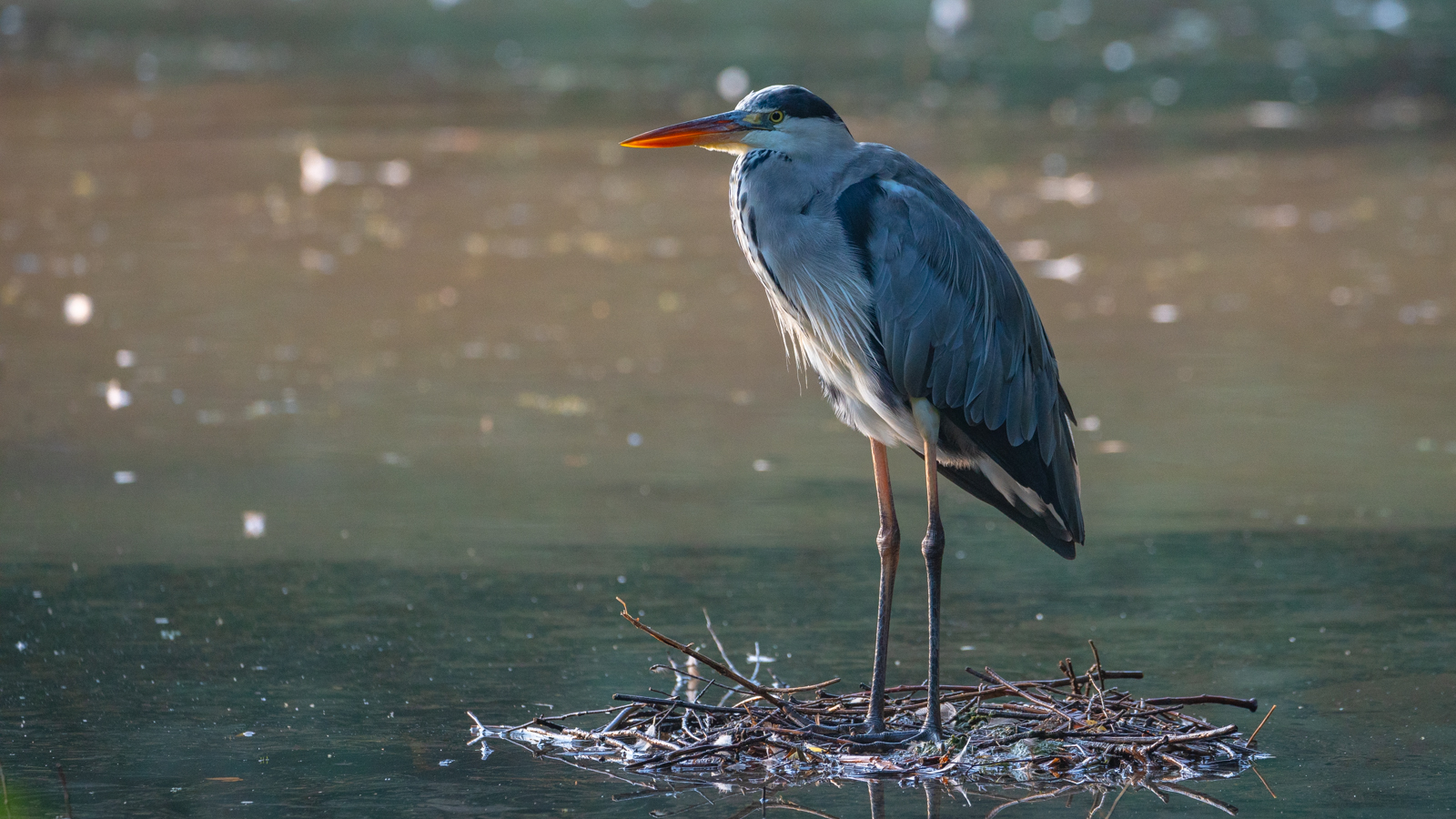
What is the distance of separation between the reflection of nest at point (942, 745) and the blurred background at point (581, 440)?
0.17m

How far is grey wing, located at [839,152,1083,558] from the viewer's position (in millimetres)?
4895

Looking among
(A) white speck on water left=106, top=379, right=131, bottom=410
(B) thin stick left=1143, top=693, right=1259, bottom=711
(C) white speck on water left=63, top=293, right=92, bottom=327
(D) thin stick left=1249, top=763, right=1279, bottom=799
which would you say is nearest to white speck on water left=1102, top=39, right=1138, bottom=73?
(C) white speck on water left=63, top=293, right=92, bottom=327

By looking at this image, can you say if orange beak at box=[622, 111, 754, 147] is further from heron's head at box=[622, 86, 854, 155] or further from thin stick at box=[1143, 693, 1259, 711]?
thin stick at box=[1143, 693, 1259, 711]

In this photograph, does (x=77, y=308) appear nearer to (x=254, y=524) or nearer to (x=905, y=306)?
(x=254, y=524)

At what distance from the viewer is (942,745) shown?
15.6 ft

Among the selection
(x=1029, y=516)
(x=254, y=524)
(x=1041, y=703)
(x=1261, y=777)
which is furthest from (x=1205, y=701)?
(x=254, y=524)

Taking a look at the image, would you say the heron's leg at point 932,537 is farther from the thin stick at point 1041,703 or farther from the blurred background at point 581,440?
the blurred background at point 581,440

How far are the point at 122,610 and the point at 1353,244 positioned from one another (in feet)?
28.4

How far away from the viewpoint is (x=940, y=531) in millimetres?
5016

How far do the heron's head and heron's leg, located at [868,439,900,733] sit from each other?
2.80ft

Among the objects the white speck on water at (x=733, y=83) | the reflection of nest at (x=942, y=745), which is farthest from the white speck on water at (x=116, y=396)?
the white speck on water at (x=733, y=83)

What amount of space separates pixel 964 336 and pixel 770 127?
0.75 metres

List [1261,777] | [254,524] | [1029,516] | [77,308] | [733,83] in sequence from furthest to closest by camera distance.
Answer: [733,83] < [77,308] < [254,524] < [1029,516] < [1261,777]

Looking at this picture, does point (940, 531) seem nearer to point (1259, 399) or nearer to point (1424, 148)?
point (1259, 399)
